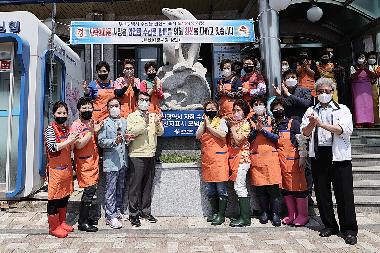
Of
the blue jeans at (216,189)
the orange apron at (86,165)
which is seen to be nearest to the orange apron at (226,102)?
the blue jeans at (216,189)

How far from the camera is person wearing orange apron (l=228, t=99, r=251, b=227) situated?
4531 millimetres

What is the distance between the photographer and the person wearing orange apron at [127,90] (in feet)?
16.2

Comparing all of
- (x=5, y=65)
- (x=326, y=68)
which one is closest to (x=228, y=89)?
(x=326, y=68)

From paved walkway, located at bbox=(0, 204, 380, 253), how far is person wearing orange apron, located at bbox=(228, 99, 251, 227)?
0.21 metres

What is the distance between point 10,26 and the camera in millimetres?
5633

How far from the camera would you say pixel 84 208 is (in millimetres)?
4383

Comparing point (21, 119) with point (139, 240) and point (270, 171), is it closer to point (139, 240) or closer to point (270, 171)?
point (139, 240)

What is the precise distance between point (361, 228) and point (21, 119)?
517 centimetres

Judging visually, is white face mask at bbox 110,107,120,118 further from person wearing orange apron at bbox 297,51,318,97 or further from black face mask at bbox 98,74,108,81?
person wearing orange apron at bbox 297,51,318,97

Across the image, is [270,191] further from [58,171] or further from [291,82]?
[58,171]

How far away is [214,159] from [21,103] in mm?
3258

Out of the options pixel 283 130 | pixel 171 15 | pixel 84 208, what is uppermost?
pixel 171 15

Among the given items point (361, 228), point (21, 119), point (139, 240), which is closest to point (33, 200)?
point (21, 119)

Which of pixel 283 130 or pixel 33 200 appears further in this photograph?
pixel 33 200
